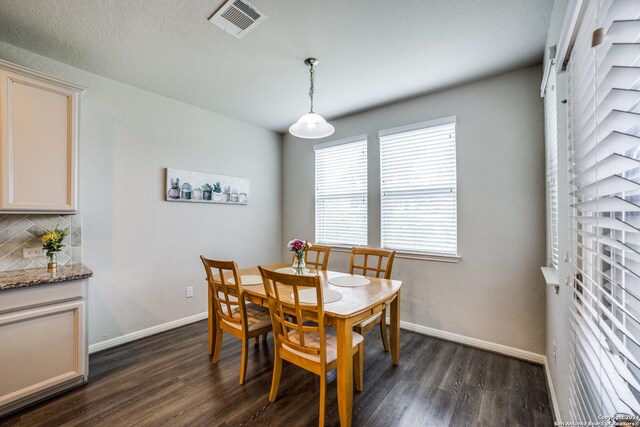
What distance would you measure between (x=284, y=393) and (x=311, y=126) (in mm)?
2063

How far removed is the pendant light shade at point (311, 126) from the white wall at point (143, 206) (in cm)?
172

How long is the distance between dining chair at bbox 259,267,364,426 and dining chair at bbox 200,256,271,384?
330mm

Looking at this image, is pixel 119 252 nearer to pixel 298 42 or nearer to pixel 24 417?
pixel 24 417

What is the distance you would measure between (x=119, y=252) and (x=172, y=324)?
3.34ft

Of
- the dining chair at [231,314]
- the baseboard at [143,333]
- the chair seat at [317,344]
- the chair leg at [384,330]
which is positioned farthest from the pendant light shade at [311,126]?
the baseboard at [143,333]

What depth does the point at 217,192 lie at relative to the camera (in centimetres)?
368

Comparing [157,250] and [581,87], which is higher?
[581,87]

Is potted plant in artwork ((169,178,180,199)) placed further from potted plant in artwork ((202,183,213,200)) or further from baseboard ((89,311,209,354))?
baseboard ((89,311,209,354))

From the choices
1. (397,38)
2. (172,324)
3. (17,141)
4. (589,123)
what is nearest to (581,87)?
(589,123)

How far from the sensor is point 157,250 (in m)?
3.16

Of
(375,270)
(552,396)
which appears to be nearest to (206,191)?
(375,270)

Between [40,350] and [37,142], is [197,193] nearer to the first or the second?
[37,142]

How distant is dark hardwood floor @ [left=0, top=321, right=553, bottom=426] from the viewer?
5.96 ft

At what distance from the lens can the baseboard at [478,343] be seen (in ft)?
8.20
